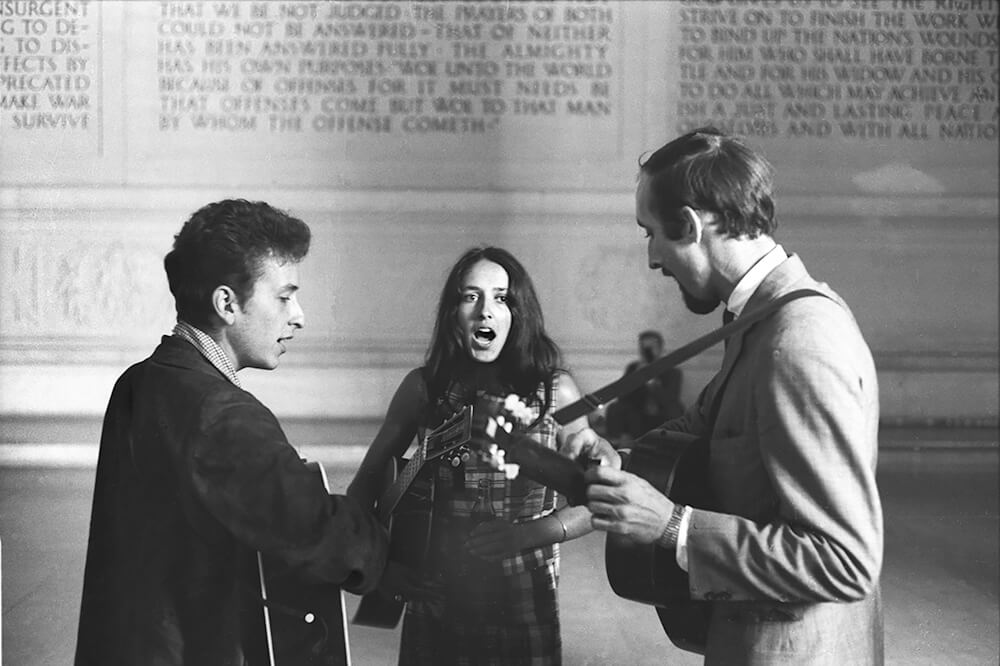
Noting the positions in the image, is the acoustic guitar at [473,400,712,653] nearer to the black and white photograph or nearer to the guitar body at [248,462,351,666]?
the black and white photograph

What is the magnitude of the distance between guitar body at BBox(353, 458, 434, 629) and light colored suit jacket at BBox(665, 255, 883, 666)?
576mm

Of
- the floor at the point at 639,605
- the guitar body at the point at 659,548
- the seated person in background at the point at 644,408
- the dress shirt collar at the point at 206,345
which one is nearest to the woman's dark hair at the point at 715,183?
the guitar body at the point at 659,548

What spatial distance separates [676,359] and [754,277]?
16cm

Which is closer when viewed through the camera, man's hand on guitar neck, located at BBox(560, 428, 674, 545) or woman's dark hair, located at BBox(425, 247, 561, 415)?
man's hand on guitar neck, located at BBox(560, 428, 674, 545)

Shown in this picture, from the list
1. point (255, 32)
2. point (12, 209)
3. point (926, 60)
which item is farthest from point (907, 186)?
point (12, 209)

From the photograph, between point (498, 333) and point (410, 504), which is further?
point (498, 333)

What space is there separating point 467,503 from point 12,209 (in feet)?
4.44

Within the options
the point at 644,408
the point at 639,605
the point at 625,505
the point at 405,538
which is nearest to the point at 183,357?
the point at 405,538

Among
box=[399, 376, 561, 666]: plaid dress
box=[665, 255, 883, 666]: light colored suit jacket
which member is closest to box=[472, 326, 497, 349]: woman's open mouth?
box=[399, 376, 561, 666]: plaid dress

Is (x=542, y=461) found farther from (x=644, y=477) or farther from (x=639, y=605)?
(x=639, y=605)

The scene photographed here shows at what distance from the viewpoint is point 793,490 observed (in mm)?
1366

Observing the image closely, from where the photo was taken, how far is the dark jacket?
1.49 m

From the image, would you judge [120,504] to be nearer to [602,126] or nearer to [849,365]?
[849,365]

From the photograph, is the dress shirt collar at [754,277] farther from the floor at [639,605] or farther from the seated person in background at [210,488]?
the floor at [639,605]
